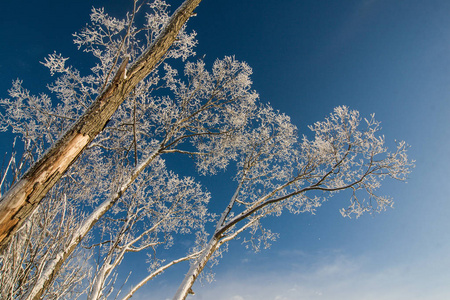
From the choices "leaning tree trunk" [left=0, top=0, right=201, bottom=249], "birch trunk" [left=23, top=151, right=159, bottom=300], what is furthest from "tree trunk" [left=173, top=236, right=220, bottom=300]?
"leaning tree trunk" [left=0, top=0, right=201, bottom=249]

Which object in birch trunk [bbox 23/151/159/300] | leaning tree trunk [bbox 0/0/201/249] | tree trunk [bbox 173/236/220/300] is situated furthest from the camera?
tree trunk [bbox 173/236/220/300]

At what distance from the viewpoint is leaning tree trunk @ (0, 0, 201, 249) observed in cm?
202

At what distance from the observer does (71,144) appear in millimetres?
2494

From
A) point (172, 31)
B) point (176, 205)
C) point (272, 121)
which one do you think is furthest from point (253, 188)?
point (172, 31)

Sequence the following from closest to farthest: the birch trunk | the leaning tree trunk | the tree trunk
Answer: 1. the leaning tree trunk
2. the birch trunk
3. the tree trunk

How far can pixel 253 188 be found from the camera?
7.51 metres

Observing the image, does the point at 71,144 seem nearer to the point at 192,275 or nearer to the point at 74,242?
the point at 74,242

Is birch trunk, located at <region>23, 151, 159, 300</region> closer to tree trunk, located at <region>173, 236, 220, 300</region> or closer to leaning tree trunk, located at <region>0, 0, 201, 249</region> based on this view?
leaning tree trunk, located at <region>0, 0, 201, 249</region>

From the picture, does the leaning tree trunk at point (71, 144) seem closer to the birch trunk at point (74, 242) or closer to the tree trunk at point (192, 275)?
the birch trunk at point (74, 242)

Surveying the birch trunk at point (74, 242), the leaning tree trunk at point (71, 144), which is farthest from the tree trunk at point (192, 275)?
the leaning tree trunk at point (71, 144)

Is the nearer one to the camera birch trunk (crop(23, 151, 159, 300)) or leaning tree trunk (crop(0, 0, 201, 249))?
leaning tree trunk (crop(0, 0, 201, 249))

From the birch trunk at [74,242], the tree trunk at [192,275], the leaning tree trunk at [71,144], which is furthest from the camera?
the tree trunk at [192,275]

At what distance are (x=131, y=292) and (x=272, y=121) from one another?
6511 millimetres

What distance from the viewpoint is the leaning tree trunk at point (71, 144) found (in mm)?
2017
